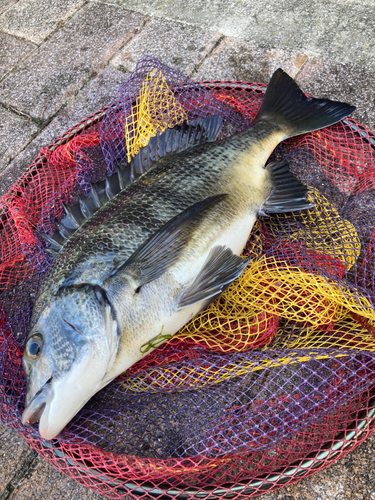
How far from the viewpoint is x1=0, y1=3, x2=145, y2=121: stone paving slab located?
3740 millimetres

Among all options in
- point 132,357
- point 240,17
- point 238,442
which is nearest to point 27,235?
point 132,357

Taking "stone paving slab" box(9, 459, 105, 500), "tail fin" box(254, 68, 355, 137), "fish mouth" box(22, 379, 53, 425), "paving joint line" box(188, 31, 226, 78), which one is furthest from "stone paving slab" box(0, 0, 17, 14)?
"stone paving slab" box(9, 459, 105, 500)

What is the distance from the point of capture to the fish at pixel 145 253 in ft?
5.66

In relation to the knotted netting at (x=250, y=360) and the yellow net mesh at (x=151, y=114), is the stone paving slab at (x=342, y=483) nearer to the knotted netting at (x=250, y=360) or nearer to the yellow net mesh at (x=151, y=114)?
the knotted netting at (x=250, y=360)

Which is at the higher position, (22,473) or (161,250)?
(161,250)

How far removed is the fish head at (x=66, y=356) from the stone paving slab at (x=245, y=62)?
2737mm

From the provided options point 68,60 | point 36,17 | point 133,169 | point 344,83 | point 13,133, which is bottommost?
point 344,83

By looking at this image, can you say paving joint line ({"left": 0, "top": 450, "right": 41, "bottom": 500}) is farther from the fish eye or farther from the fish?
the fish eye

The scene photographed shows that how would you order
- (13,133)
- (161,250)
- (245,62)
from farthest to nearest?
Answer: (245,62) → (13,133) → (161,250)

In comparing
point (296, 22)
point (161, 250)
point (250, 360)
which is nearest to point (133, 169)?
point (161, 250)

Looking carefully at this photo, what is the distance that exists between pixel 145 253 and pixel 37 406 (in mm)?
830

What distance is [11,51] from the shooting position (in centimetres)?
419

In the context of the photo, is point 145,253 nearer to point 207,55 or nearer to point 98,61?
point 207,55

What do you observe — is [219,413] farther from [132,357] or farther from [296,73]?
[296,73]
